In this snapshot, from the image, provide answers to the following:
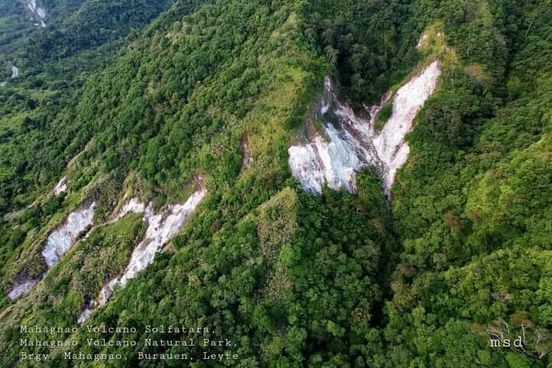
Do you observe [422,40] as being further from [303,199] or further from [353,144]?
[303,199]

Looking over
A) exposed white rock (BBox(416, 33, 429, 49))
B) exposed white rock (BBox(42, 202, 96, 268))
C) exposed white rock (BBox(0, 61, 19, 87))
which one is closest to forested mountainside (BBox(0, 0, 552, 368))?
exposed white rock (BBox(42, 202, 96, 268))

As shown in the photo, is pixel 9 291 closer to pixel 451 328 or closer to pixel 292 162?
pixel 292 162

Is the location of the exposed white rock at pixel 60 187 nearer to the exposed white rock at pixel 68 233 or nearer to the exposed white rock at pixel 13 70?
the exposed white rock at pixel 68 233

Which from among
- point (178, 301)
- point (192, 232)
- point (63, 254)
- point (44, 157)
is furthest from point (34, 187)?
point (178, 301)

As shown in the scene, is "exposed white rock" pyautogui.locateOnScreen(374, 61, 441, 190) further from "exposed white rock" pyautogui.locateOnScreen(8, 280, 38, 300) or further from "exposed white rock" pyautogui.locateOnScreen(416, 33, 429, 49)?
"exposed white rock" pyautogui.locateOnScreen(8, 280, 38, 300)

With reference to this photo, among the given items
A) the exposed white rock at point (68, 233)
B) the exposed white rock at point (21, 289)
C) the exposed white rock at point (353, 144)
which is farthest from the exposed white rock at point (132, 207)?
the exposed white rock at point (353, 144)

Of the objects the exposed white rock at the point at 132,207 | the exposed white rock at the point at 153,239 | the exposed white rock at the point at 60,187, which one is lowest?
the exposed white rock at the point at 153,239
